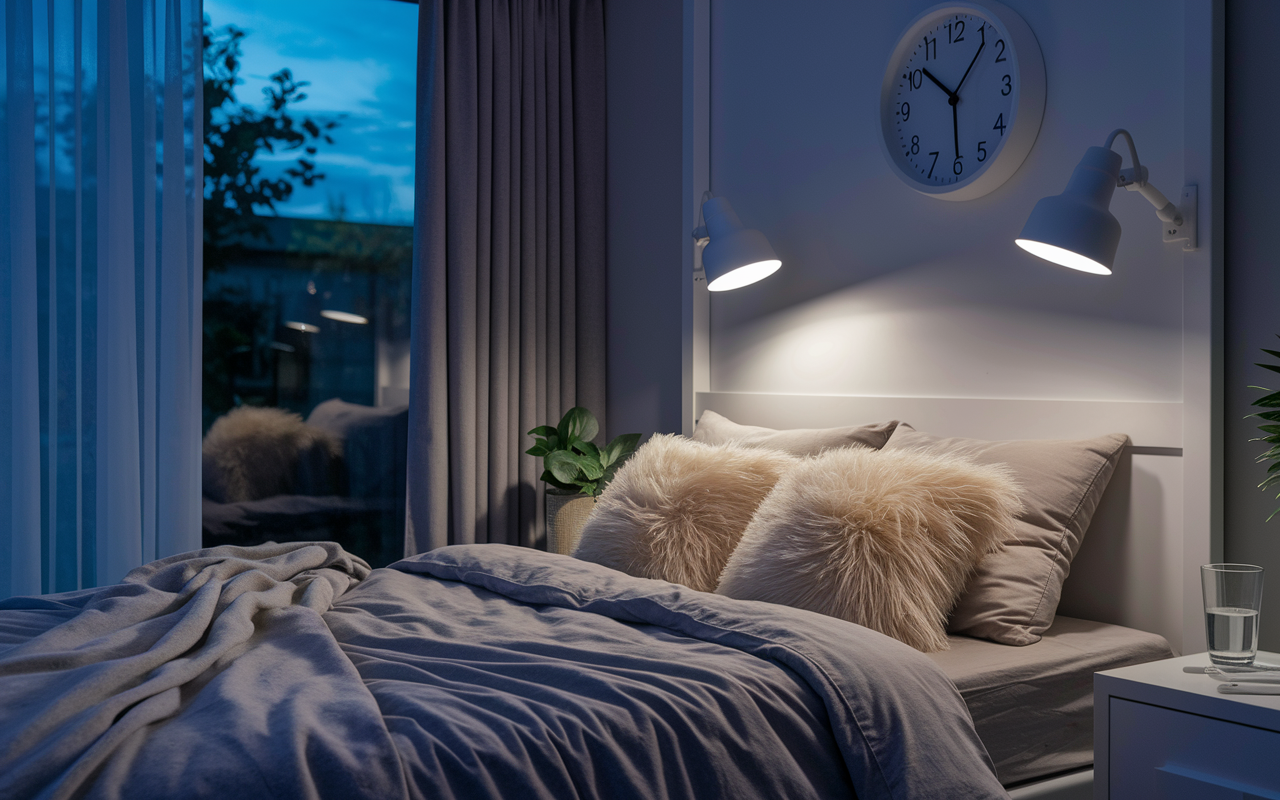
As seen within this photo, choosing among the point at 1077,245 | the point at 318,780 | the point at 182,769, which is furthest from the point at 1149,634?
the point at 182,769

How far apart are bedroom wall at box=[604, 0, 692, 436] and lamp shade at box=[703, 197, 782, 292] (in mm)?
556

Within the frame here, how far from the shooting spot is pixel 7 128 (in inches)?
123

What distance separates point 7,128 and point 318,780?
2988 millimetres

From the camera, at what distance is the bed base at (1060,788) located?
62.8 inches

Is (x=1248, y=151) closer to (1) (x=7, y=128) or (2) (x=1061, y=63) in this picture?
(2) (x=1061, y=63)

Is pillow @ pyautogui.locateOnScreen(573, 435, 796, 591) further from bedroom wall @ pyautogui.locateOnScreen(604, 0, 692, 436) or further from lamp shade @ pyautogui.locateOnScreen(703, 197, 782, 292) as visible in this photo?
bedroom wall @ pyautogui.locateOnScreen(604, 0, 692, 436)

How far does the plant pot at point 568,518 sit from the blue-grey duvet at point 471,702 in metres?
1.58

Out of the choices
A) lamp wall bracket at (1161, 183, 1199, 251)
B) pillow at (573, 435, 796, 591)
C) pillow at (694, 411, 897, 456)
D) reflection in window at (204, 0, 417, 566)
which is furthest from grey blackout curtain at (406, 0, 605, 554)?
lamp wall bracket at (1161, 183, 1199, 251)

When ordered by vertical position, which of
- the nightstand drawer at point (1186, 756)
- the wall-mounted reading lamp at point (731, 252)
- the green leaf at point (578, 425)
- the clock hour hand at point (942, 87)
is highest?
the clock hour hand at point (942, 87)

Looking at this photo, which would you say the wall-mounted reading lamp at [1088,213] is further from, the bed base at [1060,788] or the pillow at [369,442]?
the pillow at [369,442]

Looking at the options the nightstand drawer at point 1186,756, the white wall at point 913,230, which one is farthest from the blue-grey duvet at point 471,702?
the white wall at point 913,230

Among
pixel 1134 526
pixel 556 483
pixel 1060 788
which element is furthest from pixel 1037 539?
pixel 556 483

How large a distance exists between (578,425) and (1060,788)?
7.58 ft

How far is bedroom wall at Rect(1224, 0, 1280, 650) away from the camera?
5.77 ft
